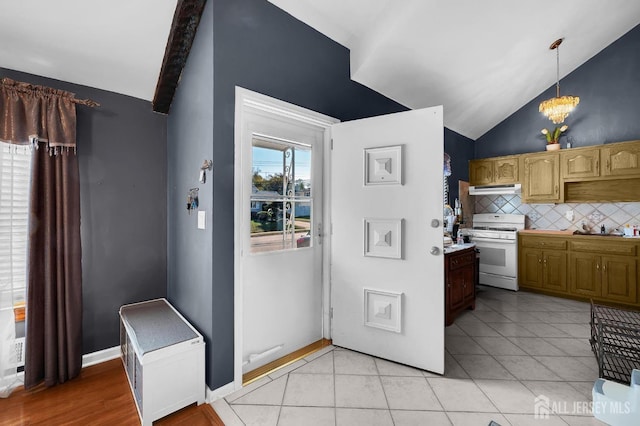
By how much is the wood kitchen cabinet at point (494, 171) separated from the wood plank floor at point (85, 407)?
4.91m

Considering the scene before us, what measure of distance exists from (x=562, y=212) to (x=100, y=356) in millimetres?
5839

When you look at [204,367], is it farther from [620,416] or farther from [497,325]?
[497,325]

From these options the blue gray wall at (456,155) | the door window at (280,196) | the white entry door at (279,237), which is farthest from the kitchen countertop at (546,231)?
the door window at (280,196)

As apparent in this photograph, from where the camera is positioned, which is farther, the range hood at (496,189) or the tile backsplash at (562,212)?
the range hood at (496,189)

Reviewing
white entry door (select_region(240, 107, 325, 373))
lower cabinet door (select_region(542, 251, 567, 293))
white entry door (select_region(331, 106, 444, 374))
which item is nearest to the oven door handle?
lower cabinet door (select_region(542, 251, 567, 293))

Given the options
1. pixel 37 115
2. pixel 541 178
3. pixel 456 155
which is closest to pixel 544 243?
pixel 541 178

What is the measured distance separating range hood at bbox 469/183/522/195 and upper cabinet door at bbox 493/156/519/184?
0.38ft

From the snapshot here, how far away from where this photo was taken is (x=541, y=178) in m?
4.34

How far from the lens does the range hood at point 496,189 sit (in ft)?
14.8

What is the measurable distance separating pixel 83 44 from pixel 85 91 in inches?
16.3

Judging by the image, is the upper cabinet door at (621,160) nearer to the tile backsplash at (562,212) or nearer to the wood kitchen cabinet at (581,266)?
the tile backsplash at (562,212)

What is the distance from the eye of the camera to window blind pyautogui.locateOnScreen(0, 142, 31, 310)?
1.95 metres

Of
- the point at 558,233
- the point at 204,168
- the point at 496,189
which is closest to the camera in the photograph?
the point at 204,168

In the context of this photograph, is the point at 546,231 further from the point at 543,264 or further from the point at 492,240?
the point at 492,240
